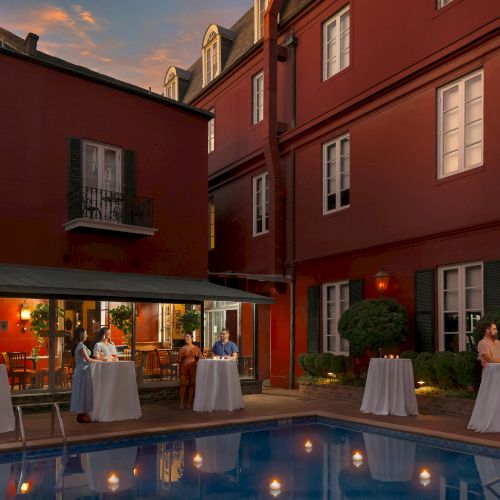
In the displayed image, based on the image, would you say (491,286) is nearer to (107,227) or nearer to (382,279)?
(382,279)

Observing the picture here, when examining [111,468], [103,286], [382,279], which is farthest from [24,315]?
[382,279]

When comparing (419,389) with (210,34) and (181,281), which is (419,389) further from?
(210,34)

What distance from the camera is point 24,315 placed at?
12.0m

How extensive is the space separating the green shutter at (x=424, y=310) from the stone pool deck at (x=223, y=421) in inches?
62.8

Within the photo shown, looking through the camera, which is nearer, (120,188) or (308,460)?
(308,460)

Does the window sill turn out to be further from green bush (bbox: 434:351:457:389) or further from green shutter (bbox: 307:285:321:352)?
green bush (bbox: 434:351:457:389)

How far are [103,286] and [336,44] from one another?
7.53 meters

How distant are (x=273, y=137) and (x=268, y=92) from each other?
1.08 metres

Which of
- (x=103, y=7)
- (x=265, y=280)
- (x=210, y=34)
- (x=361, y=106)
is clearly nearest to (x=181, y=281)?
(x=265, y=280)

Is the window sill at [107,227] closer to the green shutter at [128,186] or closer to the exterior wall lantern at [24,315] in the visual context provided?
the green shutter at [128,186]

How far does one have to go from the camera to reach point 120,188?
13867 mm

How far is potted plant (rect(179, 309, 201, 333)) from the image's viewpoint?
554 inches

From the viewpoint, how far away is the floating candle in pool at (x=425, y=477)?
714 cm

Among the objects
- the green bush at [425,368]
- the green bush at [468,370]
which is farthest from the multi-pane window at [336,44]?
the green bush at [468,370]
